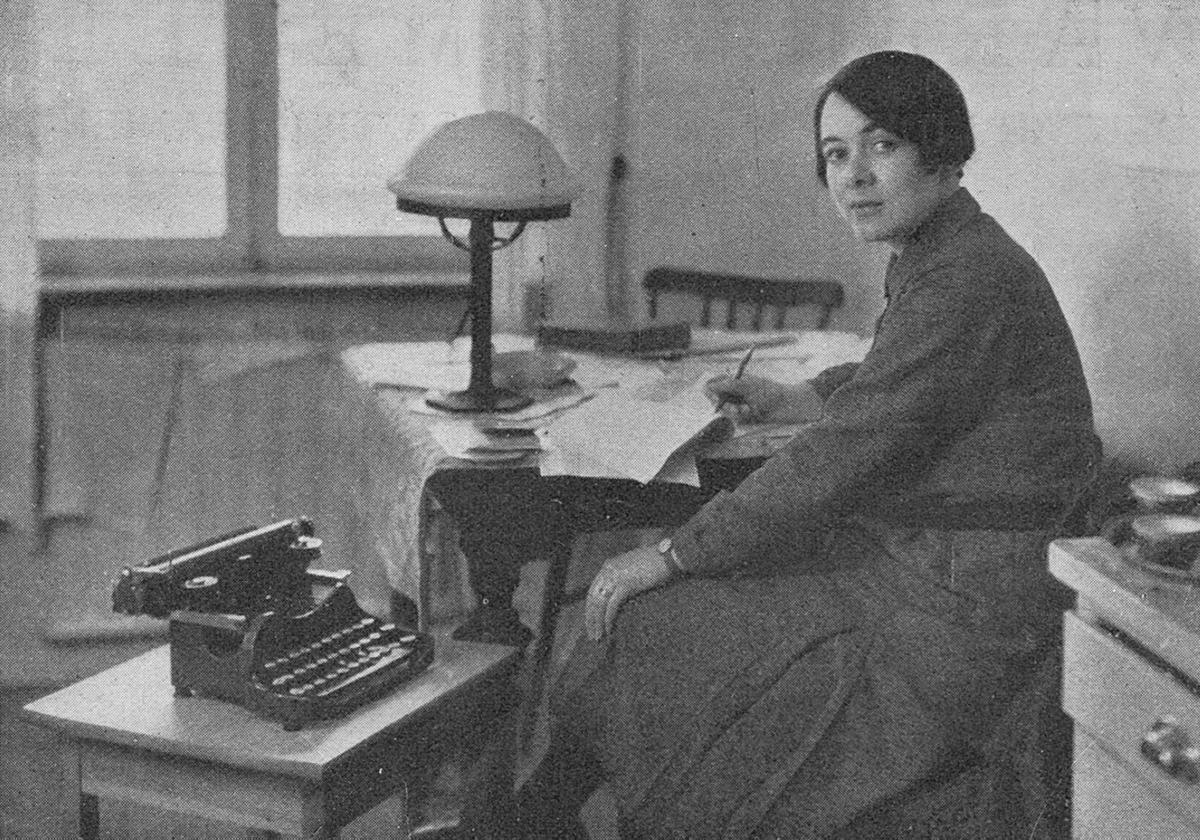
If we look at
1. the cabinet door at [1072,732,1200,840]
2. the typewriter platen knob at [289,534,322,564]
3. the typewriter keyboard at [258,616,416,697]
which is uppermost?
the cabinet door at [1072,732,1200,840]

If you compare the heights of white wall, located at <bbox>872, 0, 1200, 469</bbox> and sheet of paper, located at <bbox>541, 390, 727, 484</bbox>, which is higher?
white wall, located at <bbox>872, 0, 1200, 469</bbox>

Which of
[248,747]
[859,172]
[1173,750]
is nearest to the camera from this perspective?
[1173,750]

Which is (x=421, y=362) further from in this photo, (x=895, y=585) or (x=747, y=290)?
(x=895, y=585)

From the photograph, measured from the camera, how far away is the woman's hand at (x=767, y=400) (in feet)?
8.56

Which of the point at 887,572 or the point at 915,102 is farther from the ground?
the point at 915,102

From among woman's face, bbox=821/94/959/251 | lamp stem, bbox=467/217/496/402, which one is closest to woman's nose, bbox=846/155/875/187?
woman's face, bbox=821/94/959/251

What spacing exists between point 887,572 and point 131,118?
8.03 ft

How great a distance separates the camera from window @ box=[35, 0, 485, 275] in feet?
12.3

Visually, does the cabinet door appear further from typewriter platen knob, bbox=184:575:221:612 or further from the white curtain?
the white curtain

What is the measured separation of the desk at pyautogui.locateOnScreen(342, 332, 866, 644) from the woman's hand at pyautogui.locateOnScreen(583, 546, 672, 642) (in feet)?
0.63

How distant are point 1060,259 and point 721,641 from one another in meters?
0.91

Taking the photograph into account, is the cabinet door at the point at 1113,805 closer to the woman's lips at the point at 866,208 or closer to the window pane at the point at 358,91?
the woman's lips at the point at 866,208

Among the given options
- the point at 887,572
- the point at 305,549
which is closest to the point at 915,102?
the point at 887,572

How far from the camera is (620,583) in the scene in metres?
2.15
